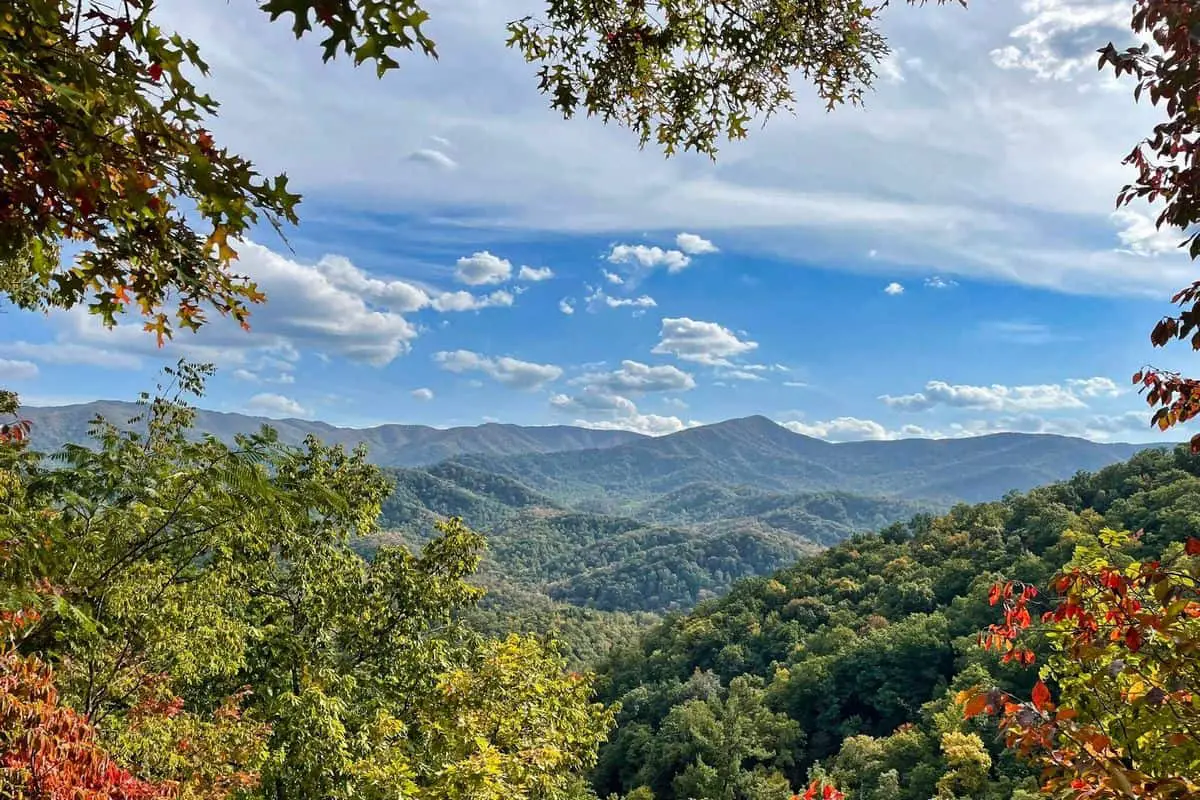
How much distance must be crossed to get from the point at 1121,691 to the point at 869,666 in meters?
46.1

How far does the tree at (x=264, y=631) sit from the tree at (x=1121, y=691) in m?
3.03

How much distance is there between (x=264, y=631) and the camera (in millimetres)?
9805

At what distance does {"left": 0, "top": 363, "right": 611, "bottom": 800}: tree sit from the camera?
4.90m

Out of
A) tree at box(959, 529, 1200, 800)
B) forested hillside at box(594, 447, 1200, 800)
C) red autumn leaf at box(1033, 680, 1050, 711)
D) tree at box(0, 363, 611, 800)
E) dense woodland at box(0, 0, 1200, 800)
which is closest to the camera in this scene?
dense woodland at box(0, 0, 1200, 800)

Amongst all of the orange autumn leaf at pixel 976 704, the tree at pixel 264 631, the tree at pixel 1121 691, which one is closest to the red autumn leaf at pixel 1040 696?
the tree at pixel 1121 691

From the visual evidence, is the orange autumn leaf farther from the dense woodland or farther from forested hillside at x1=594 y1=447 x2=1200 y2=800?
forested hillside at x1=594 y1=447 x2=1200 y2=800

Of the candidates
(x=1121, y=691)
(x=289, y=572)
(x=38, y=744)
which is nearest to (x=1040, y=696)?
(x=1121, y=691)

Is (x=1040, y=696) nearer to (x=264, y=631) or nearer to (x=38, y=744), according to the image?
(x=38, y=744)

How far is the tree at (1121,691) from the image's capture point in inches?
104

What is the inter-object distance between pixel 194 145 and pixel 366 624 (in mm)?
10812

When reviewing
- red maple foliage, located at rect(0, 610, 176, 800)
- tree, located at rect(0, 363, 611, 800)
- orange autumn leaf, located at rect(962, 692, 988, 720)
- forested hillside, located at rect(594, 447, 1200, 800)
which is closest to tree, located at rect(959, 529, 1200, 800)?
orange autumn leaf, located at rect(962, 692, 988, 720)

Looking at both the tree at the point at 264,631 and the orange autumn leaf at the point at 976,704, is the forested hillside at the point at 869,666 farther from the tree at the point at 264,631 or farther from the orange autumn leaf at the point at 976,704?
the orange autumn leaf at the point at 976,704

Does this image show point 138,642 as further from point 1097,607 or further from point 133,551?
point 1097,607

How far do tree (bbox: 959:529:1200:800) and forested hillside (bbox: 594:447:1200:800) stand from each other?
23472mm
